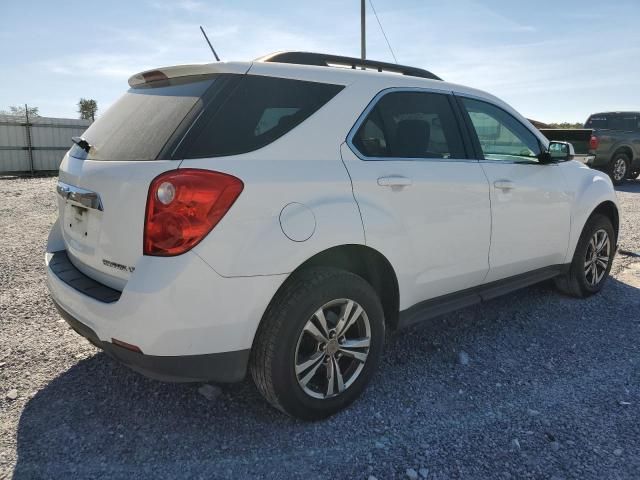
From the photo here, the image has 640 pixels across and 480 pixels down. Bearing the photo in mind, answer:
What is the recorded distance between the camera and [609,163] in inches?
520

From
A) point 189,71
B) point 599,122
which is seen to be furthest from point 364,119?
point 599,122

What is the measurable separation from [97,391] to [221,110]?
1.74m

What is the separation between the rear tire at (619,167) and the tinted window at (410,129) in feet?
39.4

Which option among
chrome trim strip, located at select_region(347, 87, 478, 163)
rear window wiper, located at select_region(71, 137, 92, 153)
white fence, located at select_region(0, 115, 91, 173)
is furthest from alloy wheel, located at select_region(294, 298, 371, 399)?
white fence, located at select_region(0, 115, 91, 173)

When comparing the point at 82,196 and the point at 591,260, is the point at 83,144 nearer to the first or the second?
the point at 82,196

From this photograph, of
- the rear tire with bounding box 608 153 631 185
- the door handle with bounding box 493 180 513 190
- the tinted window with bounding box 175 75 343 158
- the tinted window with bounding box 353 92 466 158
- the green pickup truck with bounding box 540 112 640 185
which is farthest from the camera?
the rear tire with bounding box 608 153 631 185

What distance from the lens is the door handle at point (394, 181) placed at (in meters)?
2.70

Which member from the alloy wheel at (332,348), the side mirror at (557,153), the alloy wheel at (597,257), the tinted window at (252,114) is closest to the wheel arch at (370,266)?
the alloy wheel at (332,348)

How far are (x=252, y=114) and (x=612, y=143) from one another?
13299 millimetres

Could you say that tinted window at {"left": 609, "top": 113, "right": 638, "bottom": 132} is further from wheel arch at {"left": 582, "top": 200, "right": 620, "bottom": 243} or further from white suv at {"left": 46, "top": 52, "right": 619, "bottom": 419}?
white suv at {"left": 46, "top": 52, "right": 619, "bottom": 419}

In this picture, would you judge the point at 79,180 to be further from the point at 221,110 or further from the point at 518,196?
the point at 518,196

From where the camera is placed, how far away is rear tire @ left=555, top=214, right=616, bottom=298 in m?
4.39

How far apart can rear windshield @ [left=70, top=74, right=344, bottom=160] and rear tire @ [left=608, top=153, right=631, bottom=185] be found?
512 inches

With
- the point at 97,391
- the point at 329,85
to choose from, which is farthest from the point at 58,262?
the point at 329,85
